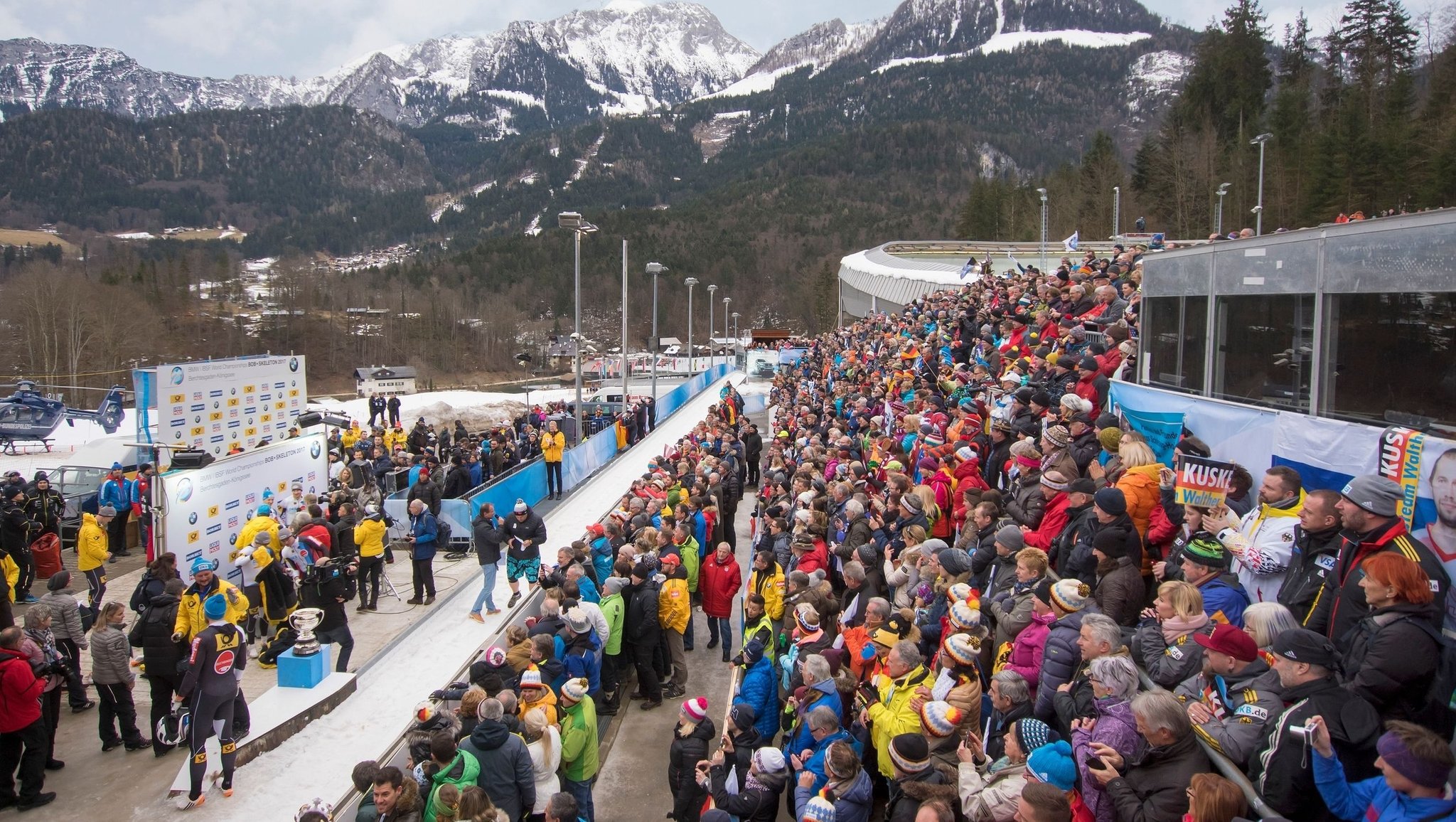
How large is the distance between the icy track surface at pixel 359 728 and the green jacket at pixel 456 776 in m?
2.63

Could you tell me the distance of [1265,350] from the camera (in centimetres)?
633

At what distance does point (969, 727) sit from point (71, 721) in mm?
8584

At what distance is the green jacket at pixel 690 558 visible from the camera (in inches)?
379

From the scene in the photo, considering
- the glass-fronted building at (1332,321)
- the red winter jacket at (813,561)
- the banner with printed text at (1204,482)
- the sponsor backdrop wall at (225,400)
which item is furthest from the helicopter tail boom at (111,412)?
the banner with printed text at (1204,482)

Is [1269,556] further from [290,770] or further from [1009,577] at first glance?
[290,770]

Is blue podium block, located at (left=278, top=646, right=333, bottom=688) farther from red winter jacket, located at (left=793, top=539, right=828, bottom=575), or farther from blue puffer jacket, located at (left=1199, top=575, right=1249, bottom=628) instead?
blue puffer jacket, located at (left=1199, top=575, right=1249, bottom=628)

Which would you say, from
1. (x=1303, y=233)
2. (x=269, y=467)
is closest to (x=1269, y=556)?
(x=1303, y=233)

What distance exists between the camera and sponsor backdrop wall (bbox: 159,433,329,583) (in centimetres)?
1136

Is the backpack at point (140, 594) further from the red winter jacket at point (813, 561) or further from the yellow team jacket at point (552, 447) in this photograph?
the yellow team jacket at point (552, 447)

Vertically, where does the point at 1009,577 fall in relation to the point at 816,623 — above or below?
above

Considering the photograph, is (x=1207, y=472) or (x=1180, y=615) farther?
(x=1207, y=472)

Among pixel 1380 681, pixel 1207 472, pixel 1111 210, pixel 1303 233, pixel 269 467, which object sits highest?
pixel 1111 210

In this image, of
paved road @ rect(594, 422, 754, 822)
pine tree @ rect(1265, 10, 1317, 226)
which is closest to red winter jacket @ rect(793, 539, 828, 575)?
paved road @ rect(594, 422, 754, 822)

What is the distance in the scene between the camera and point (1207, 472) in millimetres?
4871
